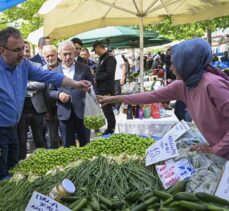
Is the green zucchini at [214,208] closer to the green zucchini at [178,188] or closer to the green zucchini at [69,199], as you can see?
the green zucchini at [178,188]

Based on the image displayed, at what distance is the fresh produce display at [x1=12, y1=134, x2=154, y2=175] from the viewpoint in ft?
12.3

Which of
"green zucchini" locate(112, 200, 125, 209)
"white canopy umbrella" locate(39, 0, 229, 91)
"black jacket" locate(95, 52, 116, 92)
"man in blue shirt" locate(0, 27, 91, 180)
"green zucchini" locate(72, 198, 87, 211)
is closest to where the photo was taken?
"green zucchini" locate(72, 198, 87, 211)

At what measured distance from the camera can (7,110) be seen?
12.1 feet

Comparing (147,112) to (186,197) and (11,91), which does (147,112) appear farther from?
(186,197)

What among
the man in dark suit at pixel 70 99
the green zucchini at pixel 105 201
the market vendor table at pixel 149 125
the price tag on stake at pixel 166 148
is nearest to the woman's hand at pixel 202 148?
the price tag on stake at pixel 166 148

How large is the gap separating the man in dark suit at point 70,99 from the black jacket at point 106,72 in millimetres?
1943

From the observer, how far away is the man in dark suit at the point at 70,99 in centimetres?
528

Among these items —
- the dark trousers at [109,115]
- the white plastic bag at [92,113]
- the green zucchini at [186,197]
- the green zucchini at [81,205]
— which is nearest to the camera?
the green zucchini at [186,197]

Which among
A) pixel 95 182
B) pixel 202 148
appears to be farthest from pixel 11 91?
pixel 202 148

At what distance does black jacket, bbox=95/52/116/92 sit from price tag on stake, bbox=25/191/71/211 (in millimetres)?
5235

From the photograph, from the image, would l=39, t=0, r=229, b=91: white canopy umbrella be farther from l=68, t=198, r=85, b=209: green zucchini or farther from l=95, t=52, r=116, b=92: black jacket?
l=68, t=198, r=85, b=209: green zucchini

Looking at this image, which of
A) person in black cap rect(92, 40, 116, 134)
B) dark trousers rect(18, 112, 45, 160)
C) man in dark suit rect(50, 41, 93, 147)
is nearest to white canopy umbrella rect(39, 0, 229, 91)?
person in black cap rect(92, 40, 116, 134)

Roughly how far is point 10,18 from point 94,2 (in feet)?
38.5

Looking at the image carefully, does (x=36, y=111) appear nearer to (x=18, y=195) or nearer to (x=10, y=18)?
(x=18, y=195)
